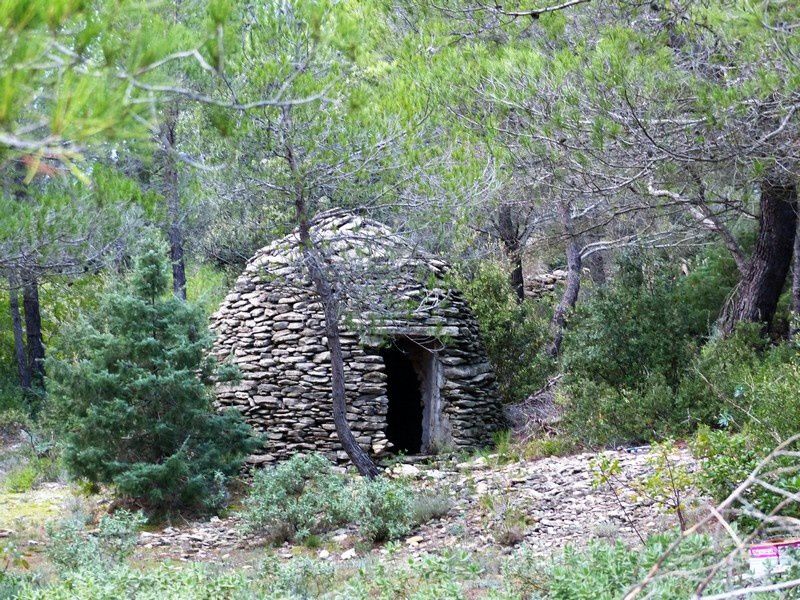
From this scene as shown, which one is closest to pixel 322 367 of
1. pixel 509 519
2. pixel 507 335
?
pixel 507 335

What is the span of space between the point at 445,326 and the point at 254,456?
2758 mm

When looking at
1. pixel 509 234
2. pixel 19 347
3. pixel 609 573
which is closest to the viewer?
pixel 609 573

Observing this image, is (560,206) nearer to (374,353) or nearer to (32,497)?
(374,353)

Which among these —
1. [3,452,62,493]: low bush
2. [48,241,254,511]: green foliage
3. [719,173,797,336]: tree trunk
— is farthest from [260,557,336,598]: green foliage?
[3,452,62,493]: low bush

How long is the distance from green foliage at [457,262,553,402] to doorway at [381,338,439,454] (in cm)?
95

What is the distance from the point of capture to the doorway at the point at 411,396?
1143 cm

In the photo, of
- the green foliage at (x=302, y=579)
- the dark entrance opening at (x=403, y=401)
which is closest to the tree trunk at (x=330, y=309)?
the green foliage at (x=302, y=579)

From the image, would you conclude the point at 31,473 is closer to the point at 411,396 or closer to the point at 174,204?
the point at 174,204

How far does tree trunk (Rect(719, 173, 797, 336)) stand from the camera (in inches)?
356

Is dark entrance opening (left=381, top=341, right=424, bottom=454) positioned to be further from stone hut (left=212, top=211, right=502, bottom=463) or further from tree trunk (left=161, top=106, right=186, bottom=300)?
tree trunk (left=161, top=106, right=186, bottom=300)

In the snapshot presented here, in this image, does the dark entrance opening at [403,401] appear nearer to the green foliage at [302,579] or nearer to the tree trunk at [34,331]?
the tree trunk at [34,331]

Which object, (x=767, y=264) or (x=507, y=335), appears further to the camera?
(x=507, y=335)

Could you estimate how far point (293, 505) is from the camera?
769 cm

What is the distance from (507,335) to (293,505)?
5031 mm
